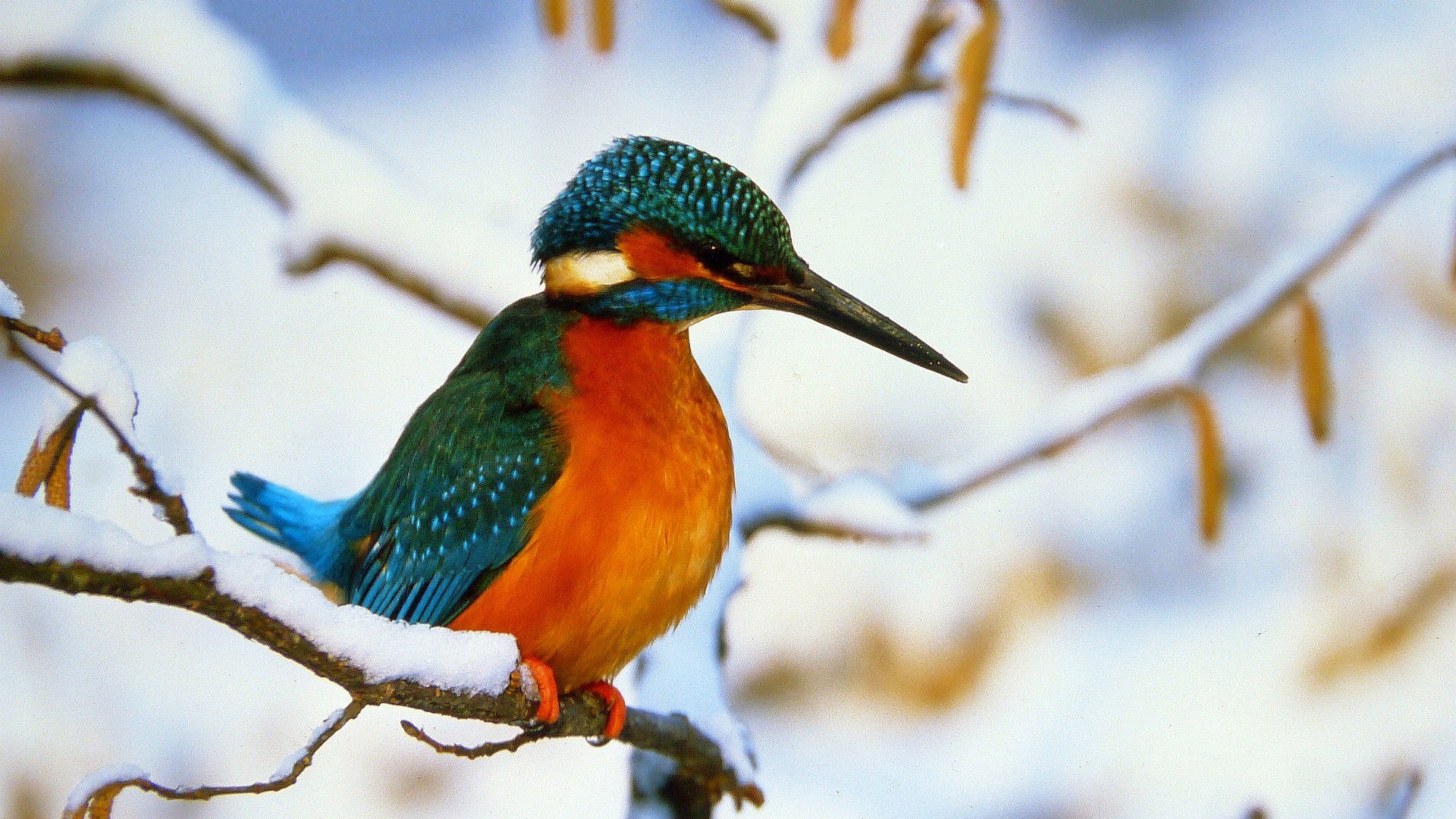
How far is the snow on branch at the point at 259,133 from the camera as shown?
109cm

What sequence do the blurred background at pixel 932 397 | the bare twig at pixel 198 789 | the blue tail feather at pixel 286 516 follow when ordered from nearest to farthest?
the bare twig at pixel 198 789
the blue tail feather at pixel 286 516
the blurred background at pixel 932 397

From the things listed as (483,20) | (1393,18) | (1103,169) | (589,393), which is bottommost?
(589,393)

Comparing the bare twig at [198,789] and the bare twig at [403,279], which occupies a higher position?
the bare twig at [403,279]

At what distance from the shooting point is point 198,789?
0.69 m

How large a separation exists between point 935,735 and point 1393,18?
0.93 metres

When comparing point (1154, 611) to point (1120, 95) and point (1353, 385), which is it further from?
point (1120, 95)

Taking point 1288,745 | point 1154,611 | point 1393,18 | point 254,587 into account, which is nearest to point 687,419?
point 254,587

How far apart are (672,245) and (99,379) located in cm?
36

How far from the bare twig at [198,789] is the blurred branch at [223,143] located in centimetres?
47

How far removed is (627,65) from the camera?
1202 mm

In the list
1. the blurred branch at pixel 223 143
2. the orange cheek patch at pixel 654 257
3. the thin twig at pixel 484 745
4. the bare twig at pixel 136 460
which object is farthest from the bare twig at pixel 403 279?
the bare twig at pixel 136 460

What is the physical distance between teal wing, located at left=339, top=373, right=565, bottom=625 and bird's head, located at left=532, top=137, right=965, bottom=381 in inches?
4.0

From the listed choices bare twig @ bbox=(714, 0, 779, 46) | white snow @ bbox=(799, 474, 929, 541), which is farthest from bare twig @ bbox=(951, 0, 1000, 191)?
white snow @ bbox=(799, 474, 929, 541)

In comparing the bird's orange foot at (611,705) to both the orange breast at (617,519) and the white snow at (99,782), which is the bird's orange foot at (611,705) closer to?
the orange breast at (617,519)
